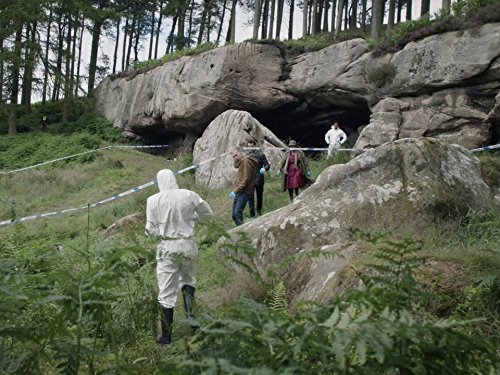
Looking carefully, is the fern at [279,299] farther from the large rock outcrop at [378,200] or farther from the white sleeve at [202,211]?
the white sleeve at [202,211]

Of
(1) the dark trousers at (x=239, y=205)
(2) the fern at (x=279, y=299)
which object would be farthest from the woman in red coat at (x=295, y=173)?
(2) the fern at (x=279, y=299)

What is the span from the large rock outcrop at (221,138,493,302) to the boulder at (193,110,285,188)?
8.66m

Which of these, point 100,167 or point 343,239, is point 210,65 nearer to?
point 100,167

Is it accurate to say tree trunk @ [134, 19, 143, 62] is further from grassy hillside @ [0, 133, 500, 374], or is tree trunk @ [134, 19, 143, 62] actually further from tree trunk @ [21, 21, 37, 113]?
grassy hillside @ [0, 133, 500, 374]

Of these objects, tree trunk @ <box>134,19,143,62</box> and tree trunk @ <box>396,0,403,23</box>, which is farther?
tree trunk @ <box>134,19,143,62</box>

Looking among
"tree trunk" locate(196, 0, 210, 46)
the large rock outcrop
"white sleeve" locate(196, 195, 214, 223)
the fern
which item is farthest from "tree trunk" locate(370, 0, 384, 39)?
the fern

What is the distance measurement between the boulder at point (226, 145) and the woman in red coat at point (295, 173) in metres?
3.75

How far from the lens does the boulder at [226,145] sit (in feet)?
53.4

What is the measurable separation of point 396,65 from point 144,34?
3000 centimetres

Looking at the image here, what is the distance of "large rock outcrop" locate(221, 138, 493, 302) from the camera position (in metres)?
6.43

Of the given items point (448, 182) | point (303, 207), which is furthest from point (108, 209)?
point (448, 182)

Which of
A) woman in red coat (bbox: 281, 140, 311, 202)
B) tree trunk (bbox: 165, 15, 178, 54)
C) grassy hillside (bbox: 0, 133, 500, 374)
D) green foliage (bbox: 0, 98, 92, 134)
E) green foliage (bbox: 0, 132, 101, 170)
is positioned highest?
tree trunk (bbox: 165, 15, 178, 54)

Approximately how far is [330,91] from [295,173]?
10.0 m

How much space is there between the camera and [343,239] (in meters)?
6.29
